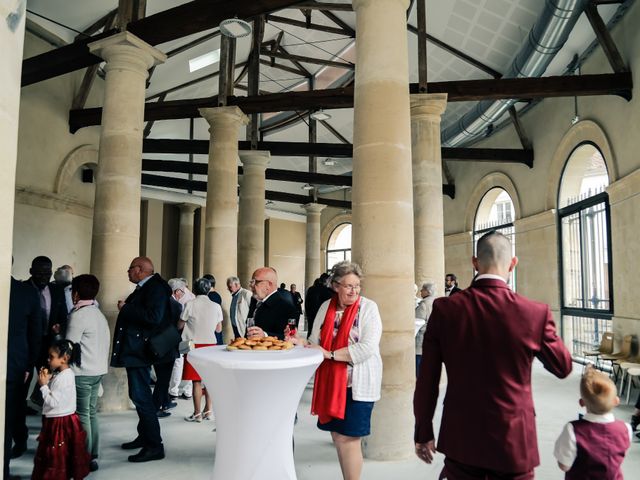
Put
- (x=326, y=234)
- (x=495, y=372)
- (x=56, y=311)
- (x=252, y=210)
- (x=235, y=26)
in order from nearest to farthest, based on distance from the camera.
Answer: (x=495, y=372), (x=56, y=311), (x=235, y=26), (x=252, y=210), (x=326, y=234)

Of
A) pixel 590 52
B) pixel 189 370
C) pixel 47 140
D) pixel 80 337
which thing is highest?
pixel 590 52

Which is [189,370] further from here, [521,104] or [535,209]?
[521,104]

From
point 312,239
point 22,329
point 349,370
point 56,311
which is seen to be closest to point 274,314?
point 349,370

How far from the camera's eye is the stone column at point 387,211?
4.47 meters

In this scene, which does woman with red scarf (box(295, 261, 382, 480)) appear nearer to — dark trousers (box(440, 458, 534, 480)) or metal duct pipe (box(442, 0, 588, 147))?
dark trousers (box(440, 458, 534, 480))

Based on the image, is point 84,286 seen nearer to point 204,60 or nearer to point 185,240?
point 204,60

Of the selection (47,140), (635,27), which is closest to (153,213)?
(47,140)

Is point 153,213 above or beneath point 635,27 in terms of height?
beneath

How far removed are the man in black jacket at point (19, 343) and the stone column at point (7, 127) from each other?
2049mm

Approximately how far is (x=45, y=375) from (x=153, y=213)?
658 inches

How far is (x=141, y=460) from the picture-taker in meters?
4.35

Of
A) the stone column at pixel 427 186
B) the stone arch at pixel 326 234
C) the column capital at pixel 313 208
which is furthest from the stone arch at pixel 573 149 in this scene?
the stone arch at pixel 326 234

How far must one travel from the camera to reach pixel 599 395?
236cm

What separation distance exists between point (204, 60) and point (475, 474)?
13412mm
